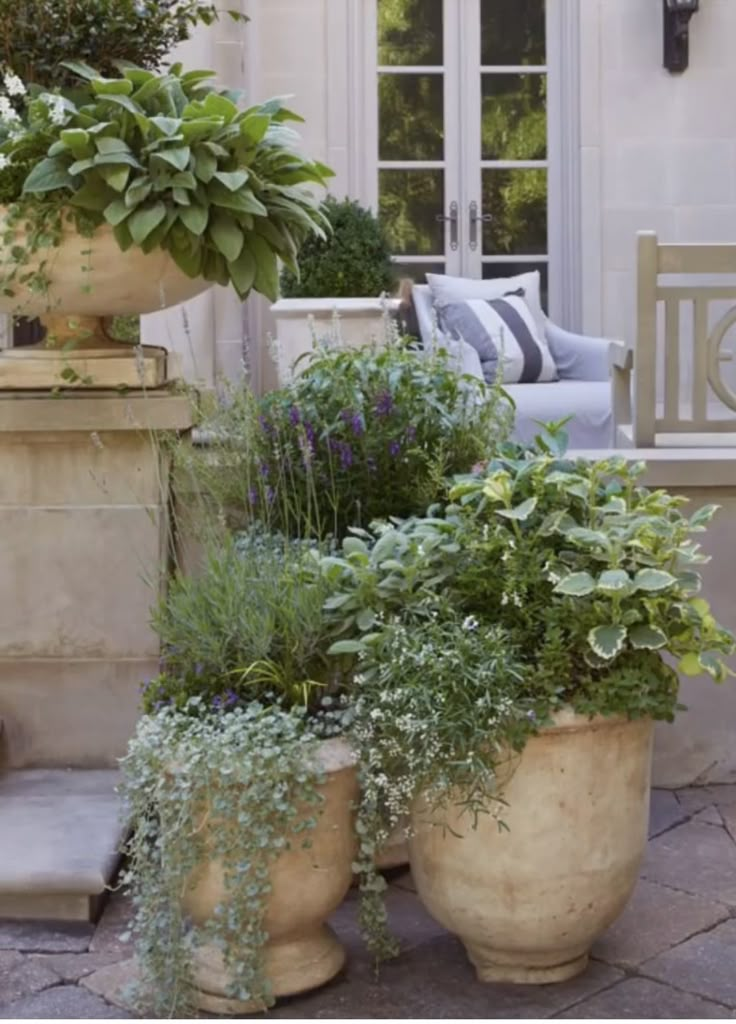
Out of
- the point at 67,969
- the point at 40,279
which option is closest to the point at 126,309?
the point at 40,279

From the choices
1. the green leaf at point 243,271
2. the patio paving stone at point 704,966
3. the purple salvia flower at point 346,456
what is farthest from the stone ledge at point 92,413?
the patio paving stone at point 704,966

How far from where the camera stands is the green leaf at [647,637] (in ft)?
8.71

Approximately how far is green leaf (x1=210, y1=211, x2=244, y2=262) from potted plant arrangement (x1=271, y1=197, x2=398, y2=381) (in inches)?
109

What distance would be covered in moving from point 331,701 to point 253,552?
1.60 feet

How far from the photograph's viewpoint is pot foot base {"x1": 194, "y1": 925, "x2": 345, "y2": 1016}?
2695mm

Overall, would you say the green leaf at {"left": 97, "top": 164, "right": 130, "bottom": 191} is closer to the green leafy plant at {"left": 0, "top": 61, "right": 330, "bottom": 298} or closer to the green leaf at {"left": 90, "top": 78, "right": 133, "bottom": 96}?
the green leafy plant at {"left": 0, "top": 61, "right": 330, "bottom": 298}

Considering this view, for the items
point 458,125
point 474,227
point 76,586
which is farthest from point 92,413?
point 458,125

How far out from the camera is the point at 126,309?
3750mm

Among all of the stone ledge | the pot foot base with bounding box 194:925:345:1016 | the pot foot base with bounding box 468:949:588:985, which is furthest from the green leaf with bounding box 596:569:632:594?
the stone ledge

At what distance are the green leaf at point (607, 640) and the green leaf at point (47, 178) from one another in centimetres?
163

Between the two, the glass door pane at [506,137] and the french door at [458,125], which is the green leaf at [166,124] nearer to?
the french door at [458,125]

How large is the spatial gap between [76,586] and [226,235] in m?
0.95

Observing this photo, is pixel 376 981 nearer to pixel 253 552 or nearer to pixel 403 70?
pixel 253 552

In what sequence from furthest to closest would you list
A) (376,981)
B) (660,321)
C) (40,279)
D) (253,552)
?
(660,321)
(40,279)
(253,552)
(376,981)
